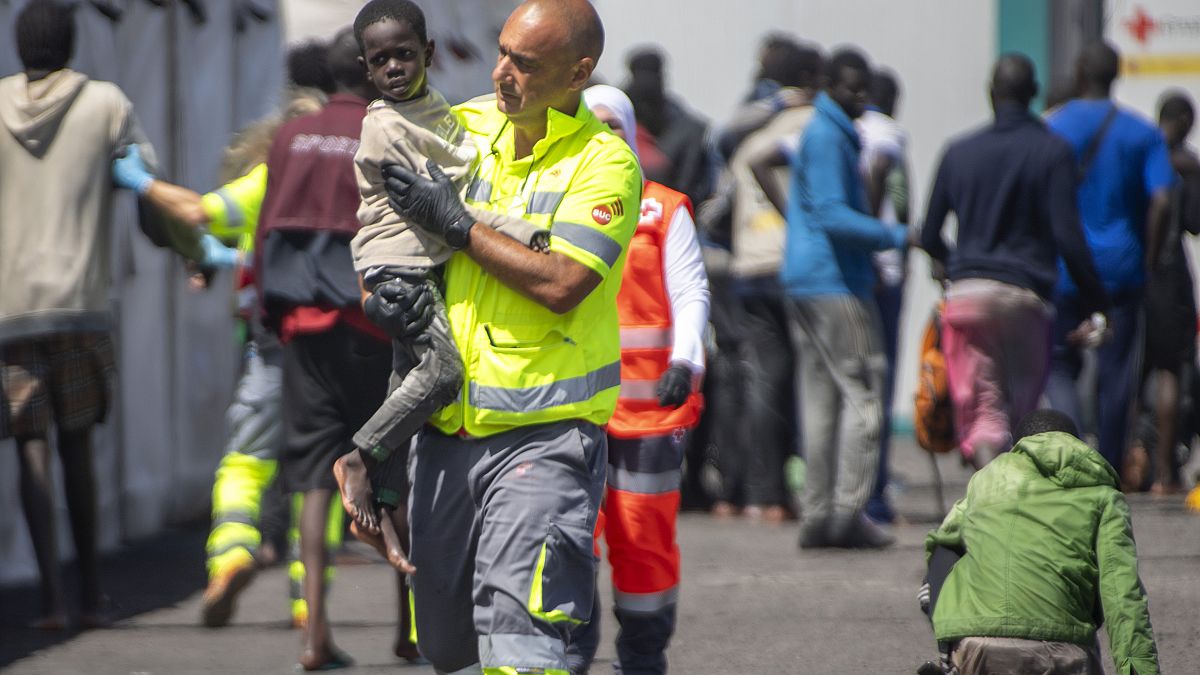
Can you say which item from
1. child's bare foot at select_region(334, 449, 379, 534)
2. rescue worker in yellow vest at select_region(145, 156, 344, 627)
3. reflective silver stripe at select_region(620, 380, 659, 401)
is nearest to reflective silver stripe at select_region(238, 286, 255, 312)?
rescue worker in yellow vest at select_region(145, 156, 344, 627)

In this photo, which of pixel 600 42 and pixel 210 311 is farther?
pixel 210 311

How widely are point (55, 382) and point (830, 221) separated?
11.4 ft

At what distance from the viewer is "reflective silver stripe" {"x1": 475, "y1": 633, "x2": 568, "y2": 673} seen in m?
4.28

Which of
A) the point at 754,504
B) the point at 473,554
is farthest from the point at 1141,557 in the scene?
the point at 473,554

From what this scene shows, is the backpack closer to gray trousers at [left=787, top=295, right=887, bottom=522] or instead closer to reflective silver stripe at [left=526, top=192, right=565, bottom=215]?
gray trousers at [left=787, top=295, right=887, bottom=522]

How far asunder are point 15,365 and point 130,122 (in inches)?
37.7

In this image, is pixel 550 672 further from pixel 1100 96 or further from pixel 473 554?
pixel 1100 96

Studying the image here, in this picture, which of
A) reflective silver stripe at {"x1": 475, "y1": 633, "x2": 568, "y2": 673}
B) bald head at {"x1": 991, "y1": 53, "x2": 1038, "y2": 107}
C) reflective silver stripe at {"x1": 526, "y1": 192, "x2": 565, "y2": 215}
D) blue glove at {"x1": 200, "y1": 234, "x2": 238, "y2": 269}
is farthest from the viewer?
bald head at {"x1": 991, "y1": 53, "x2": 1038, "y2": 107}

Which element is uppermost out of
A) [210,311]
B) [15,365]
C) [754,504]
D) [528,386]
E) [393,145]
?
[393,145]

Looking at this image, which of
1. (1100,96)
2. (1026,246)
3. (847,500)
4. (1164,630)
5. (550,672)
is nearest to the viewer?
(550,672)

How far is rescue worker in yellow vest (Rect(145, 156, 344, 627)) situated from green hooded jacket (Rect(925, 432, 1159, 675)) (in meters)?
2.55

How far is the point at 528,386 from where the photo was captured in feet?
14.5

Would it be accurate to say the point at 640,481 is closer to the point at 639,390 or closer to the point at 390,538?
the point at 639,390

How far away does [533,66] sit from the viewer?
4.49 meters
